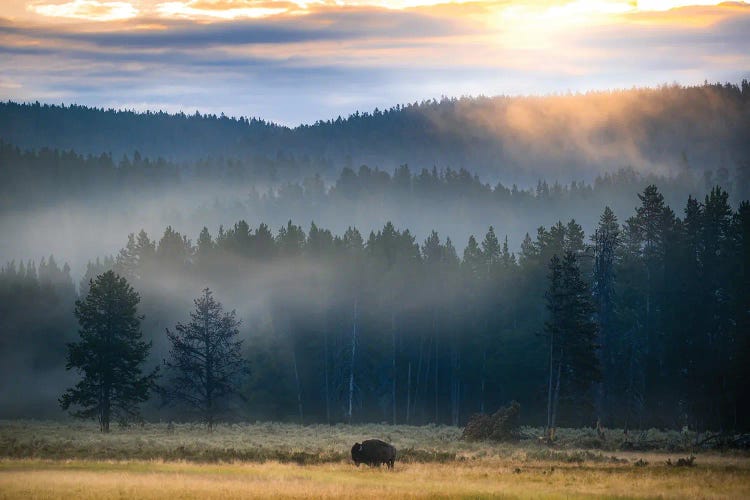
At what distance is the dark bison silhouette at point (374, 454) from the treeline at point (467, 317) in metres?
23.8

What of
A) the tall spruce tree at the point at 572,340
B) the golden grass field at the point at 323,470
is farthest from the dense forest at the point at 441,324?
the golden grass field at the point at 323,470

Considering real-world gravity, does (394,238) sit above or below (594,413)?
above

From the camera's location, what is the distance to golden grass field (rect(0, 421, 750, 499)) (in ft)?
104

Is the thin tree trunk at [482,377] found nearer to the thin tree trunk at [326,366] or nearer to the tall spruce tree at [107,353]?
the thin tree trunk at [326,366]

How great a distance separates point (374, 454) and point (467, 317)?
5102 cm

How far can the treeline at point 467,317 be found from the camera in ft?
237

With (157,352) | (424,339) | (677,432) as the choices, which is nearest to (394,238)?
(424,339)

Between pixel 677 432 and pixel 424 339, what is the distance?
3056 centimetres

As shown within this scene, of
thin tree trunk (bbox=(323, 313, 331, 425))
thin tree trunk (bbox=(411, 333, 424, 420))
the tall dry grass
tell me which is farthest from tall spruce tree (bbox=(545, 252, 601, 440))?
thin tree trunk (bbox=(323, 313, 331, 425))

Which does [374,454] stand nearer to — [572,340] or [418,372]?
[572,340]

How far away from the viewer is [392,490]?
3225 centimetres

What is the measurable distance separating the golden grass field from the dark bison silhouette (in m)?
0.75

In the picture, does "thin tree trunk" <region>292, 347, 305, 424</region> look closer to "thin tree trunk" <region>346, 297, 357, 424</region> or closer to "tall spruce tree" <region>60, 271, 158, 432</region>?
"thin tree trunk" <region>346, 297, 357, 424</region>

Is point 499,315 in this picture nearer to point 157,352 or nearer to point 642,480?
point 157,352
